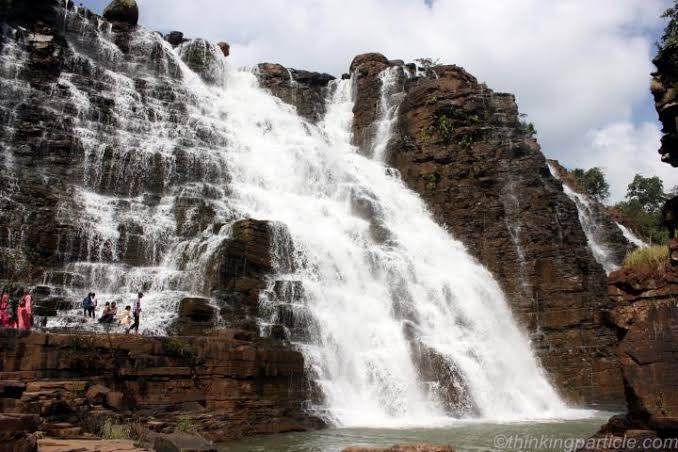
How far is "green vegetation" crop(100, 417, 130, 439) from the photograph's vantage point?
38.4 ft

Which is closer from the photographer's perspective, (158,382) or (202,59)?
(158,382)

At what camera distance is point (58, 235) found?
2227cm

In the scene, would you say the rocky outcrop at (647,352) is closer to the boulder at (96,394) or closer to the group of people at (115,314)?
the boulder at (96,394)

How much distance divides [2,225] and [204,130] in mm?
13938

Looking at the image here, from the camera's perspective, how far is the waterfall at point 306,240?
21.3 metres

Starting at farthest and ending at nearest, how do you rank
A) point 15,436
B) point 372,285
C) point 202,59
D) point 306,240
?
point 202,59 < point 372,285 < point 306,240 < point 15,436

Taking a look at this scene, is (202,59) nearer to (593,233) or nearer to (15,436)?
(593,233)

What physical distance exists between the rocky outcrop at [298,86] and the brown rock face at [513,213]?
616 centimetres

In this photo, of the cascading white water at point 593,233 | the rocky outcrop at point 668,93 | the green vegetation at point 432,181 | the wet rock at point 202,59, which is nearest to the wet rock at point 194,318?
the rocky outcrop at point 668,93

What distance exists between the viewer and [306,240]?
25250 mm

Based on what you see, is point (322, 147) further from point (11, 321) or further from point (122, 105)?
point (11, 321)

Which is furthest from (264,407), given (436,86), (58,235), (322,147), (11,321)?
(436,86)

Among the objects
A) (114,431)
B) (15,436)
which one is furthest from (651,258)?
(114,431)

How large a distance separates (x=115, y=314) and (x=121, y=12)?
29.4m
